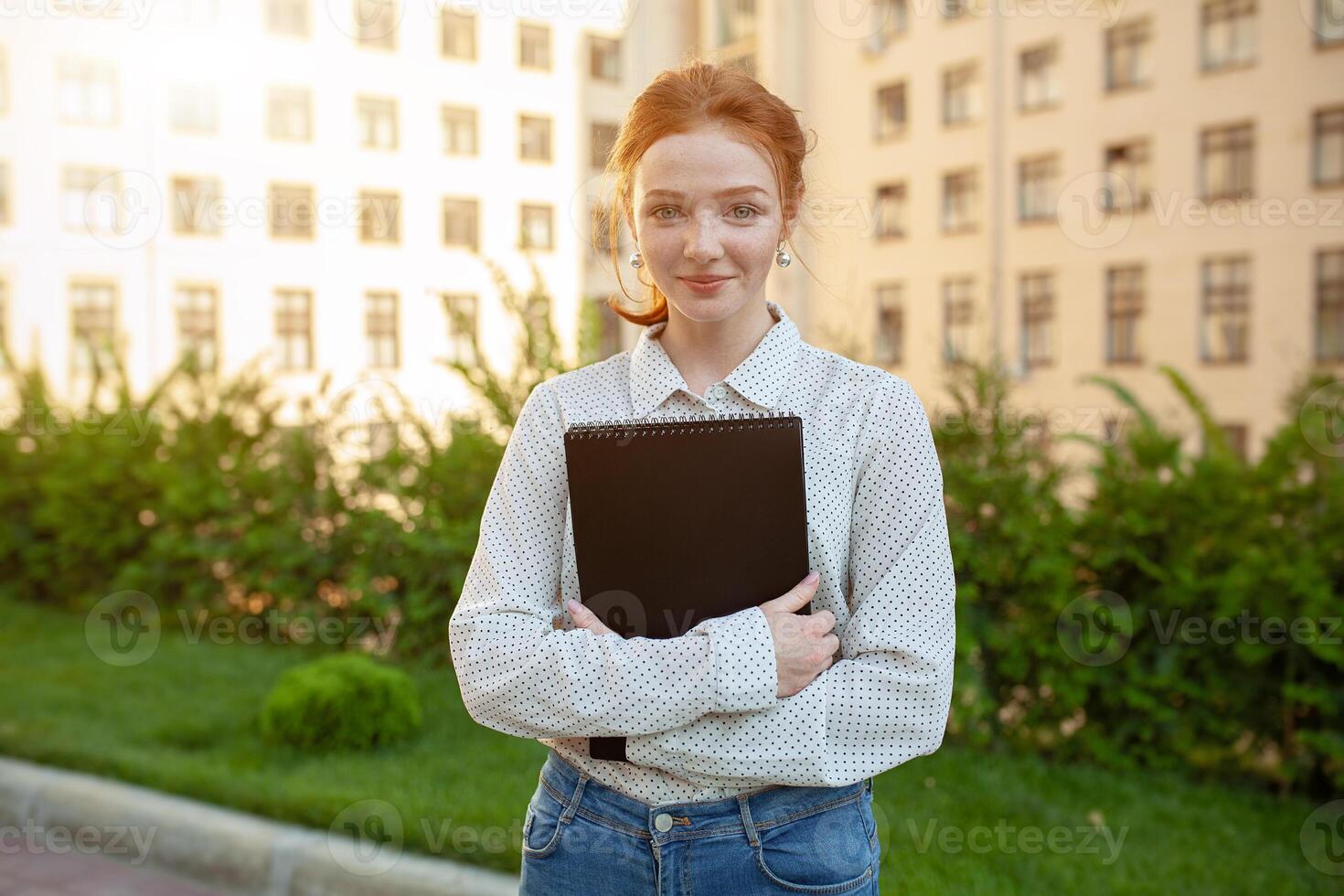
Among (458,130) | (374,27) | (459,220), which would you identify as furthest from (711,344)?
(458,130)

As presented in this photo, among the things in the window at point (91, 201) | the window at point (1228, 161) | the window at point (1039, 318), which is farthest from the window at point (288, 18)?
the window at point (1228, 161)

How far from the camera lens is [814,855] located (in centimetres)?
200

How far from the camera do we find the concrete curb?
161 inches

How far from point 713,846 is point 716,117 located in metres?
1.16

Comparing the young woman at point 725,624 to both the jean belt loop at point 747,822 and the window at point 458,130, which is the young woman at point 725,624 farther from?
the window at point 458,130

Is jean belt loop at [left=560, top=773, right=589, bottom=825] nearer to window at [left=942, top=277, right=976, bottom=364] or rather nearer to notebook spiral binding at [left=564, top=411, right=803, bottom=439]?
notebook spiral binding at [left=564, top=411, right=803, bottom=439]

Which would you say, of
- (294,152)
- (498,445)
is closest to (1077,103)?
(294,152)

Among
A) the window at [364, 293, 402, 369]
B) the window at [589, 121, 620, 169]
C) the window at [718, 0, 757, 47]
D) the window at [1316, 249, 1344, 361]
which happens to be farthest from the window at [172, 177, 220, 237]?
the window at [589, 121, 620, 169]

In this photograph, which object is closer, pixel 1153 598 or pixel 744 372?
pixel 744 372

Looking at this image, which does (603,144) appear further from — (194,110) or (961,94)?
(194,110)

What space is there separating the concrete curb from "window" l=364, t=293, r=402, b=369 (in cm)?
3618

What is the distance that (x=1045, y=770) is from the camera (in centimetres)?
514

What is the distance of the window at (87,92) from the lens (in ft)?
115

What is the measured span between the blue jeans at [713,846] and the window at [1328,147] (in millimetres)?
32243
